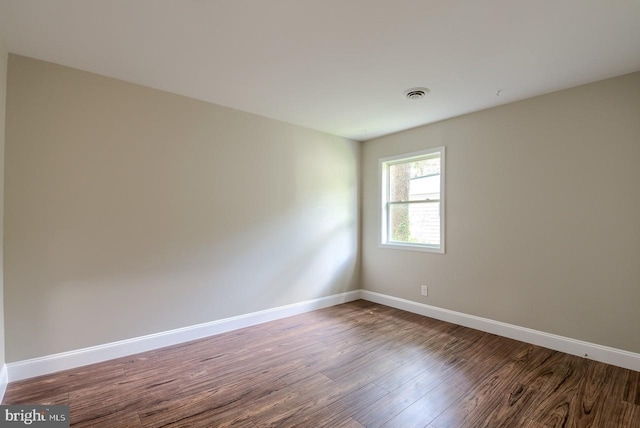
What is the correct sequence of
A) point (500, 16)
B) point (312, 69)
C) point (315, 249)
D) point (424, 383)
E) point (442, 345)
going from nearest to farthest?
1. point (500, 16)
2. point (424, 383)
3. point (312, 69)
4. point (442, 345)
5. point (315, 249)

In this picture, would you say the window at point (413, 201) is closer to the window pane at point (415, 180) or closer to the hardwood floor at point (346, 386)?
the window pane at point (415, 180)

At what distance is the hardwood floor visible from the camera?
1923 millimetres

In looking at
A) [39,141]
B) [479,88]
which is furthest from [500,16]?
[39,141]

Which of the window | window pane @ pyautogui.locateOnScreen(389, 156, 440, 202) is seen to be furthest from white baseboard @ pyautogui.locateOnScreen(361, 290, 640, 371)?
window pane @ pyautogui.locateOnScreen(389, 156, 440, 202)

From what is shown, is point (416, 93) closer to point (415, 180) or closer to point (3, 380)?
point (415, 180)

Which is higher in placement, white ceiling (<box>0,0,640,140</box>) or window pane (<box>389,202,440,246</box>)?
white ceiling (<box>0,0,640,140</box>)

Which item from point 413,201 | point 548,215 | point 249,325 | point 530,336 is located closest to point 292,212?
point 249,325

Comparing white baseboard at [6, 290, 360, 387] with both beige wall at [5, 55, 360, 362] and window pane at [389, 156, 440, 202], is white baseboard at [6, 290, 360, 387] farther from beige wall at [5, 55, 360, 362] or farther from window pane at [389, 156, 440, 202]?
window pane at [389, 156, 440, 202]

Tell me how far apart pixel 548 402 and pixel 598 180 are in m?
1.95

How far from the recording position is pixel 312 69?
253cm

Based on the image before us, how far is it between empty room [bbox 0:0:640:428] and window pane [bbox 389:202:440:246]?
6 centimetres

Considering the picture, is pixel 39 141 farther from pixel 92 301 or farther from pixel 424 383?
pixel 424 383

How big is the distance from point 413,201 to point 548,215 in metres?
1.58

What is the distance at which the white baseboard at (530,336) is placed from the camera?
2555mm
